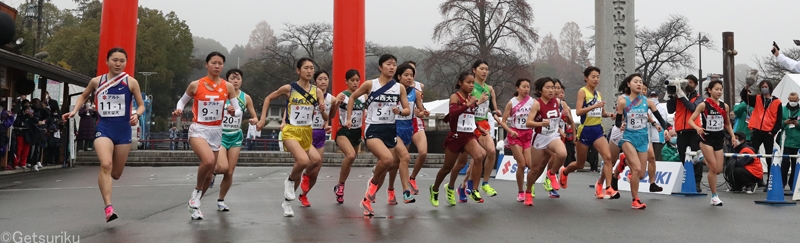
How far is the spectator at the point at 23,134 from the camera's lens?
1936 centimetres

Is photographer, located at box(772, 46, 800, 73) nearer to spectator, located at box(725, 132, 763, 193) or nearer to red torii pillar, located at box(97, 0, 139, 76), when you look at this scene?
spectator, located at box(725, 132, 763, 193)

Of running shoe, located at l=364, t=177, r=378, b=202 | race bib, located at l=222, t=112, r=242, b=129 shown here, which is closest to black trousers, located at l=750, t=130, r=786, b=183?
running shoe, located at l=364, t=177, r=378, b=202

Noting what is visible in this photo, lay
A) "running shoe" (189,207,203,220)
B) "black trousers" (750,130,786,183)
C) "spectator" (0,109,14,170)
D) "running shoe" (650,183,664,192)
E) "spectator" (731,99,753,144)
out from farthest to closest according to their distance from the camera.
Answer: "spectator" (0,109,14,170) → "spectator" (731,99,753,144) → "black trousers" (750,130,786,183) → "running shoe" (650,183,664,192) → "running shoe" (189,207,203,220)

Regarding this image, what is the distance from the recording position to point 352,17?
33.0m

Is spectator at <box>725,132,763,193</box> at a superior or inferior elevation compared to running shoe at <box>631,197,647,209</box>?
superior

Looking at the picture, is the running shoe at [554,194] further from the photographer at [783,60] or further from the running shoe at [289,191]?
the running shoe at [289,191]

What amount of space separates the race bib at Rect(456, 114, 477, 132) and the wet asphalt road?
3.38ft

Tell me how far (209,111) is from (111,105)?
1089 mm

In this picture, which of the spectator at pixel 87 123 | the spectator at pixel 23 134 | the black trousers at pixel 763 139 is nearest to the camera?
the black trousers at pixel 763 139

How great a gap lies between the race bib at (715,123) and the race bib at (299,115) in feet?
19.5

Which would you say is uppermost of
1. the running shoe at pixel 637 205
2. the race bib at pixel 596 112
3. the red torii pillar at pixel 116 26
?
the red torii pillar at pixel 116 26

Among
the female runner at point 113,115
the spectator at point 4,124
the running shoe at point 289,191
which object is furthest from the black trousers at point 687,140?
the spectator at point 4,124

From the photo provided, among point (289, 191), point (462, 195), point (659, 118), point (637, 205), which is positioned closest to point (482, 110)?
point (462, 195)

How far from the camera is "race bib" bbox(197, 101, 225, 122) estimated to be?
929cm
